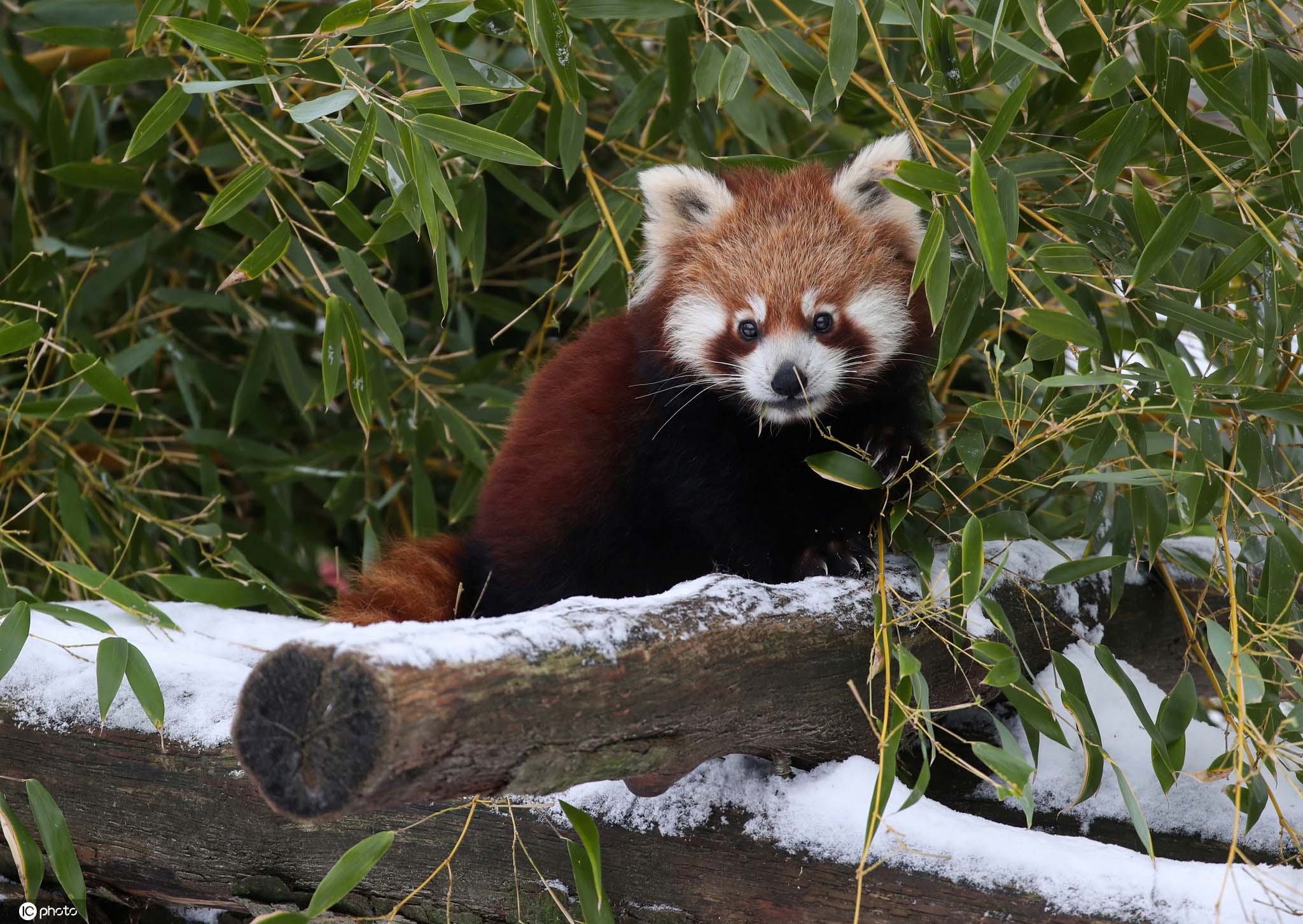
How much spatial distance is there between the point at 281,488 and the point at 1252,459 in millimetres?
2633

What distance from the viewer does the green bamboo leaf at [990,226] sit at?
59.6 inches

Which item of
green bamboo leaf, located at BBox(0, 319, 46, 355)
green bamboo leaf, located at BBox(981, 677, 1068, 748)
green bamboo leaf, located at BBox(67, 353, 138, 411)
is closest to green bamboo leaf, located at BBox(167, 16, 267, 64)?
green bamboo leaf, located at BBox(0, 319, 46, 355)

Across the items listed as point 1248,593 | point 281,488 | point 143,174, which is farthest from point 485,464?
point 1248,593

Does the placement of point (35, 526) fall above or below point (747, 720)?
below

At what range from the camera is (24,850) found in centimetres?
177

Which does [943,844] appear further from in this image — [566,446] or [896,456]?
[566,446]

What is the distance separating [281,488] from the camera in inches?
136

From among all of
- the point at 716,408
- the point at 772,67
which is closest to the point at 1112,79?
the point at 772,67

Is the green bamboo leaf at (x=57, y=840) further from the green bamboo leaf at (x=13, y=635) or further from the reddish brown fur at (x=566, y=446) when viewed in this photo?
the reddish brown fur at (x=566, y=446)

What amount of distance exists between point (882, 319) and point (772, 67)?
1.65ft

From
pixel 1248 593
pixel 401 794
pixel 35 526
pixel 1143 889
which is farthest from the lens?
pixel 35 526

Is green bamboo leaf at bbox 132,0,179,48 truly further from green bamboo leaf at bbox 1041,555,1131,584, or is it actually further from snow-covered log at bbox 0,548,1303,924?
green bamboo leaf at bbox 1041,555,1131,584

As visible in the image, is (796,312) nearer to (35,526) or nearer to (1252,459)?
(1252,459)

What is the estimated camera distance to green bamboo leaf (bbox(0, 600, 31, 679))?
1.84 metres
